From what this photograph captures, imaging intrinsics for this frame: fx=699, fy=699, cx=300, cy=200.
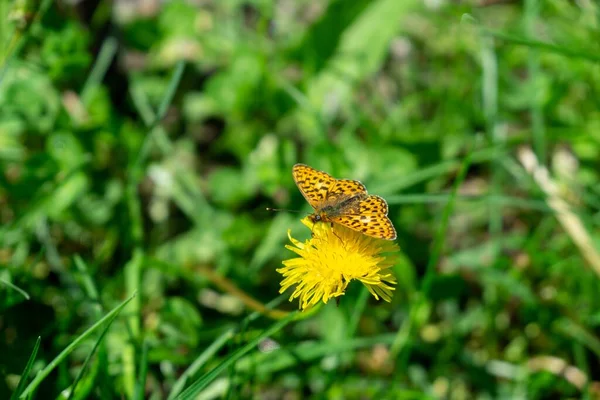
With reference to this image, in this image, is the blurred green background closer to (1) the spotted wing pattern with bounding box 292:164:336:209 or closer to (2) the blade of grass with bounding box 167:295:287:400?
(2) the blade of grass with bounding box 167:295:287:400

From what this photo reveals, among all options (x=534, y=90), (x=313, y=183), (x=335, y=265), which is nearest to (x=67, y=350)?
(x=335, y=265)

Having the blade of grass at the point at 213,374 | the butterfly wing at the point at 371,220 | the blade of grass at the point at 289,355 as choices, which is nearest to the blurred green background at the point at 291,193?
the blade of grass at the point at 289,355

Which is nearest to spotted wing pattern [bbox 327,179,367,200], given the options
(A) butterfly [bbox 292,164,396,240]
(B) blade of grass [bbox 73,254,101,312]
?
(A) butterfly [bbox 292,164,396,240]

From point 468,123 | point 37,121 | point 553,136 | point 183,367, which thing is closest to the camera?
point 183,367

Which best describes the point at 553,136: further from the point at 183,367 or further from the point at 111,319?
the point at 111,319

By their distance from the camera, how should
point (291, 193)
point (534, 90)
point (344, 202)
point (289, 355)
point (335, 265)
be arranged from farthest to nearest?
point (291, 193), point (534, 90), point (289, 355), point (344, 202), point (335, 265)

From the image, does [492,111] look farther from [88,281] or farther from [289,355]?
[88,281]

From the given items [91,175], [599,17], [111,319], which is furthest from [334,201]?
[599,17]
